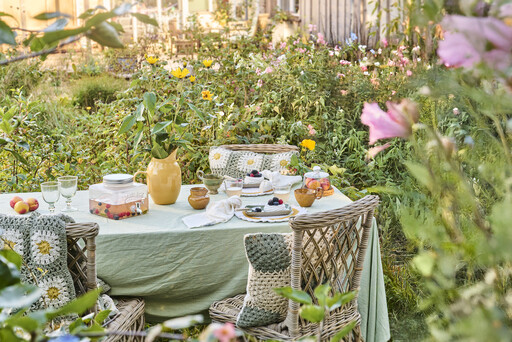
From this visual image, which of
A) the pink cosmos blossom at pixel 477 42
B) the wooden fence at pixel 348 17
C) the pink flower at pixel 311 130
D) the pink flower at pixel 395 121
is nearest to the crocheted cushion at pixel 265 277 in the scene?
the pink flower at pixel 395 121

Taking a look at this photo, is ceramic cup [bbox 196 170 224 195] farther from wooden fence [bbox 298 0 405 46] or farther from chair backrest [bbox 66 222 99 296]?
wooden fence [bbox 298 0 405 46]

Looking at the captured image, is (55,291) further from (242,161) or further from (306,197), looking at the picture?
(242,161)

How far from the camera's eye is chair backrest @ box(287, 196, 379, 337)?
1843 mm

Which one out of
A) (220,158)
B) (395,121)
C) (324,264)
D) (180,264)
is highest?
(395,121)

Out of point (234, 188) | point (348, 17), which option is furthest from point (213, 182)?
point (348, 17)

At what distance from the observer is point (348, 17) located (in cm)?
647

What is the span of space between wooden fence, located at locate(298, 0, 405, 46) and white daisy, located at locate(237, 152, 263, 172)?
7.84 ft

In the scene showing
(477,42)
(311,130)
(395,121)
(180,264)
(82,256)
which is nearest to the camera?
(477,42)

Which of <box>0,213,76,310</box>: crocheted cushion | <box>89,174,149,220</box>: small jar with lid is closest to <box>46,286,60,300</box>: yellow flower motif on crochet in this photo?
<box>0,213,76,310</box>: crocheted cushion

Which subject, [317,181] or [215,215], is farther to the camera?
[317,181]

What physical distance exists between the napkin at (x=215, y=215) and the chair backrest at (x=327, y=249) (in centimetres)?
42

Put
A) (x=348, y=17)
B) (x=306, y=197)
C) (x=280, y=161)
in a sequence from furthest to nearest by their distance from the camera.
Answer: (x=348, y=17) < (x=280, y=161) < (x=306, y=197)

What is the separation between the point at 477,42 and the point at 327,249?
1.60 m

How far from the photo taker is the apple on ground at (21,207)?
2357mm
